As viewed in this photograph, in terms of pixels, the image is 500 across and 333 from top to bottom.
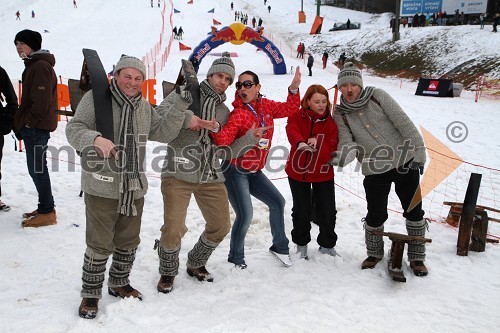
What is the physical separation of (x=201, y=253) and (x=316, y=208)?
1.25 meters

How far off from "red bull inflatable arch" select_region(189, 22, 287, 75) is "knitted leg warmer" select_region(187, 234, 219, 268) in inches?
803

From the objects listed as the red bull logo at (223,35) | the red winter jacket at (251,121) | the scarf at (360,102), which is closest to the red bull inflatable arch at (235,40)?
the red bull logo at (223,35)

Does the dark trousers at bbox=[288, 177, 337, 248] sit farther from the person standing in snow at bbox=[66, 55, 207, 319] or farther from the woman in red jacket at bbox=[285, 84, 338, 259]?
the person standing in snow at bbox=[66, 55, 207, 319]

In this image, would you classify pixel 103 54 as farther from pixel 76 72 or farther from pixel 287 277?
pixel 287 277

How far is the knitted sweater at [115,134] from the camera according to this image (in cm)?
268

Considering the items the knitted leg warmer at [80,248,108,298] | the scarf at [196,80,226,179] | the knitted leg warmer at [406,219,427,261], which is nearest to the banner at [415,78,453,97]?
the knitted leg warmer at [406,219,427,261]

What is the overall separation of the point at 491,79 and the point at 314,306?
22.5 m

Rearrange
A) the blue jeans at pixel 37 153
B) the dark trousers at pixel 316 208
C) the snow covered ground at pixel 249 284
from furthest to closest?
the blue jeans at pixel 37 153 → the dark trousers at pixel 316 208 → the snow covered ground at pixel 249 284

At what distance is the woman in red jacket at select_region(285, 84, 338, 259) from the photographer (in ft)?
12.2

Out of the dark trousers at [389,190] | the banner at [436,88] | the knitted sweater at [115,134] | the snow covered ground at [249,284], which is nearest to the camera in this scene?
the knitted sweater at [115,134]

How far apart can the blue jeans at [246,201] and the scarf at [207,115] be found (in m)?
0.40

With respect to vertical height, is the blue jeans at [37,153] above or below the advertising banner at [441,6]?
below

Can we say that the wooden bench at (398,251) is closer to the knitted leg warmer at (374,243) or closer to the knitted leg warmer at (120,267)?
the knitted leg warmer at (374,243)

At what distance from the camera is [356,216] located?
5.32 m
